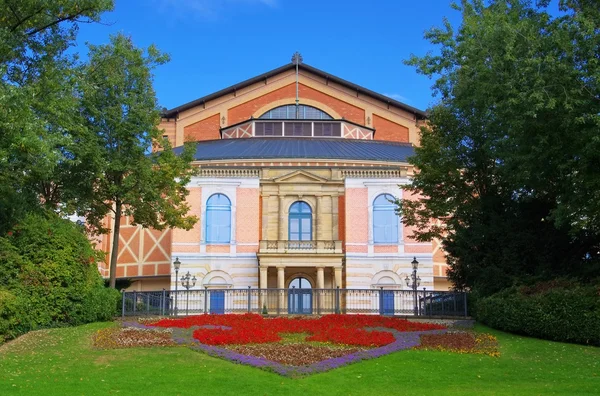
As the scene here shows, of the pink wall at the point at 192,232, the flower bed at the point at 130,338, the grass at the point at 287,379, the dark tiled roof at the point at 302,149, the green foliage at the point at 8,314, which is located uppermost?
the dark tiled roof at the point at 302,149

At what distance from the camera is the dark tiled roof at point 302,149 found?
4966 centimetres

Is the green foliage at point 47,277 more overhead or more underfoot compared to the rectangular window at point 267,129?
more underfoot

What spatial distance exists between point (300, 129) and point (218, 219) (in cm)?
1619

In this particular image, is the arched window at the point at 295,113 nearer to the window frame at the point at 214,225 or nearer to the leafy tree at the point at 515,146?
the window frame at the point at 214,225

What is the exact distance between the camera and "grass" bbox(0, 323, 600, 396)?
588 inches

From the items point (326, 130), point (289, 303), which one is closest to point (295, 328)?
point (289, 303)

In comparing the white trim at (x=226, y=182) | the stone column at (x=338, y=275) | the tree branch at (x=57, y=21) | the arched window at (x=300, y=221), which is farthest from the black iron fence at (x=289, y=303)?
the tree branch at (x=57, y=21)

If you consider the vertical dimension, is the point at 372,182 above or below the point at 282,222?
above

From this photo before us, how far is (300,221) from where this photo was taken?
152 feet

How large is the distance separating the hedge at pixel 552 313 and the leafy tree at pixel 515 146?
183cm

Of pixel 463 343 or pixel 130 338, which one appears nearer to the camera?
pixel 463 343

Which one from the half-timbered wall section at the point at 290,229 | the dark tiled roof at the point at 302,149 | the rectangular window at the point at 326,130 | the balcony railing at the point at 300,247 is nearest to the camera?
the balcony railing at the point at 300,247

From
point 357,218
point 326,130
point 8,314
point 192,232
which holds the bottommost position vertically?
point 8,314

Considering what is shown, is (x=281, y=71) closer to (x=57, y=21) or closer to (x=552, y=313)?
(x=57, y=21)
